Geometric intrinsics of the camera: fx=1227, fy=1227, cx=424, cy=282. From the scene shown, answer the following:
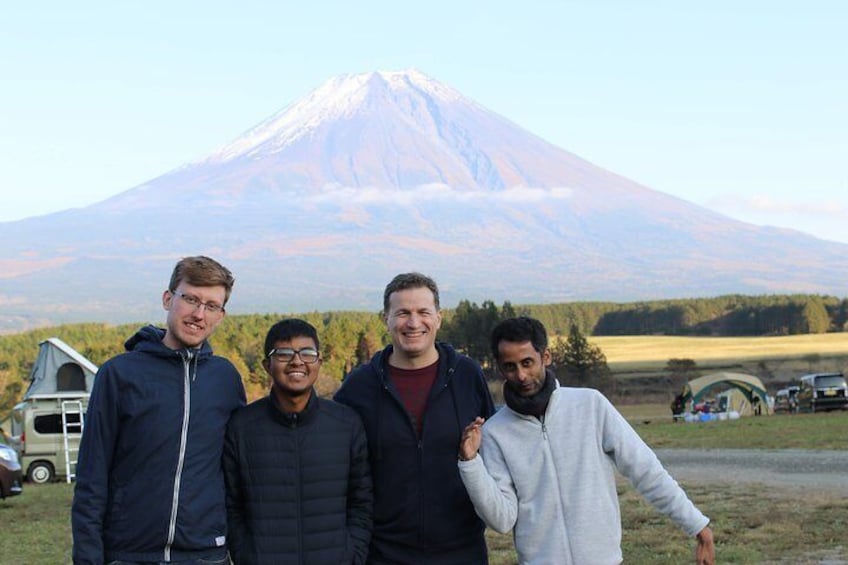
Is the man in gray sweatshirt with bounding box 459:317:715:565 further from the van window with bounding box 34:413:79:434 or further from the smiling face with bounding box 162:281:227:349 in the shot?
the van window with bounding box 34:413:79:434

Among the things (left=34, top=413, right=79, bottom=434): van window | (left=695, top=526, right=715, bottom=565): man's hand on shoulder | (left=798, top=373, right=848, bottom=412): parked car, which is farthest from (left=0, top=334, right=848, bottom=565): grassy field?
(left=798, top=373, right=848, bottom=412): parked car

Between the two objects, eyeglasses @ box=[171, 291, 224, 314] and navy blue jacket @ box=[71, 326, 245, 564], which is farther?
eyeglasses @ box=[171, 291, 224, 314]

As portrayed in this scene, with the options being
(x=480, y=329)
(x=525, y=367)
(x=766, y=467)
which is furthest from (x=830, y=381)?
(x=480, y=329)

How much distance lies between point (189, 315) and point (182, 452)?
0.55 m

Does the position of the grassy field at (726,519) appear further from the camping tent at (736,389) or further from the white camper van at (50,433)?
the camping tent at (736,389)

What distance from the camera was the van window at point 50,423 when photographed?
23.6 metres

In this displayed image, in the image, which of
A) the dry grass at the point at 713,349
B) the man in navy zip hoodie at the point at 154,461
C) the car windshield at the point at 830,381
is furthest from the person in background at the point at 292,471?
the dry grass at the point at 713,349

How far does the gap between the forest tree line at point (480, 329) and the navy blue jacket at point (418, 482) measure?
4629cm

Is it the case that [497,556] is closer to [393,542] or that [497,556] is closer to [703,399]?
[393,542]

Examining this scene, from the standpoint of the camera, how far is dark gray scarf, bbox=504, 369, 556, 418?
16.0 ft

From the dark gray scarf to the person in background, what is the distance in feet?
2.26

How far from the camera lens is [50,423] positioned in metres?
23.7

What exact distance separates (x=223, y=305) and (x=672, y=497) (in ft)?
6.56

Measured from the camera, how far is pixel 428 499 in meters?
5.22
